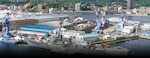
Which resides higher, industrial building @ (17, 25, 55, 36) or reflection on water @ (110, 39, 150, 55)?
industrial building @ (17, 25, 55, 36)

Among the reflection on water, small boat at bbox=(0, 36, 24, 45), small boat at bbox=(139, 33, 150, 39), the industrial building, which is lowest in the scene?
the reflection on water

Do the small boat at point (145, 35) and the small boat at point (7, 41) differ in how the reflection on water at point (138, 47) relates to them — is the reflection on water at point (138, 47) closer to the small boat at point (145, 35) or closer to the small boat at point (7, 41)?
the small boat at point (145, 35)

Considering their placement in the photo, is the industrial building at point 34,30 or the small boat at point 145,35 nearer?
the industrial building at point 34,30

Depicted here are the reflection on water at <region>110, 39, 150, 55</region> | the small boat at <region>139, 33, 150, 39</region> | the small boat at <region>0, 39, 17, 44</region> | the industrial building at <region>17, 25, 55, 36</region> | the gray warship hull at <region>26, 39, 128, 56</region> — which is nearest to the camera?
the gray warship hull at <region>26, 39, 128, 56</region>

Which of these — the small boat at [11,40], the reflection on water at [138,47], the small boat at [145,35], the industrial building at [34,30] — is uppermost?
the industrial building at [34,30]

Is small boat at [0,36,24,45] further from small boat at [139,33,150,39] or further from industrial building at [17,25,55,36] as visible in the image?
small boat at [139,33,150,39]

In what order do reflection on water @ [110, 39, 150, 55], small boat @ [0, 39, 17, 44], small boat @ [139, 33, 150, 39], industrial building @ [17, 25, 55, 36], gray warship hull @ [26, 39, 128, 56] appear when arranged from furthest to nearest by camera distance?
small boat @ [139, 33, 150, 39] < industrial building @ [17, 25, 55, 36] < small boat @ [0, 39, 17, 44] < reflection on water @ [110, 39, 150, 55] < gray warship hull @ [26, 39, 128, 56]

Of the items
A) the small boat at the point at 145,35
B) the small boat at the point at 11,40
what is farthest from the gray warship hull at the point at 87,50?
the small boat at the point at 145,35

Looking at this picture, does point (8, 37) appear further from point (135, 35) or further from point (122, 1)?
point (122, 1)

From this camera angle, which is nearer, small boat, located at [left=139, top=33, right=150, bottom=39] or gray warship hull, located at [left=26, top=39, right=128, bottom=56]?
gray warship hull, located at [left=26, top=39, right=128, bottom=56]

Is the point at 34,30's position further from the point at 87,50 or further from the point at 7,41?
the point at 87,50

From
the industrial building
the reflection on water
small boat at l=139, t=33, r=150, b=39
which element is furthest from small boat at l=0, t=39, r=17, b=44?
small boat at l=139, t=33, r=150, b=39

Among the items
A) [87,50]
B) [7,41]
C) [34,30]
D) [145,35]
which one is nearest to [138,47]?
[87,50]
